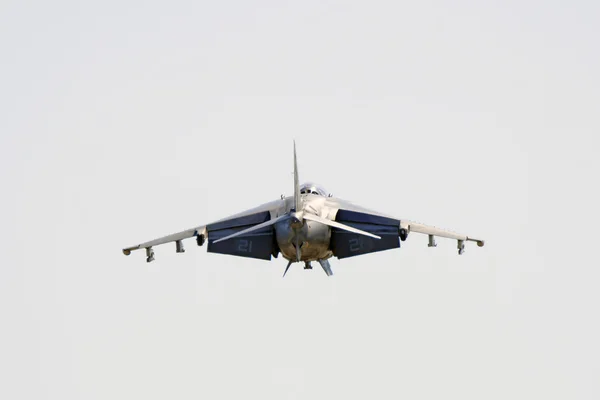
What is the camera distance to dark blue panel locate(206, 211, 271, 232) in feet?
276

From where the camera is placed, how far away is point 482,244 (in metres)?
87.1

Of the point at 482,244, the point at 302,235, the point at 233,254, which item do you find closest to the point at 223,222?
the point at 233,254

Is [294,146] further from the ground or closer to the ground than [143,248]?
further from the ground

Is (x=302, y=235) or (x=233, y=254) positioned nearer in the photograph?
(x=302, y=235)

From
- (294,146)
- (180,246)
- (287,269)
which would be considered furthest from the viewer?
(180,246)

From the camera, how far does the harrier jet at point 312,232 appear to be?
80.2m

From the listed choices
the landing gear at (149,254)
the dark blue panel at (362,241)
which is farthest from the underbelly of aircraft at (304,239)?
the landing gear at (149,254)

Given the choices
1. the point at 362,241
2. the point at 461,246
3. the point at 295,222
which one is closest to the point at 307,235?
the point at 295,222

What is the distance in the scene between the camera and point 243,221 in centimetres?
8481

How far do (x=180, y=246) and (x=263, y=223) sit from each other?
987cm

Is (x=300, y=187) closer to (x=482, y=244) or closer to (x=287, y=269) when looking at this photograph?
(x=287, y=269)

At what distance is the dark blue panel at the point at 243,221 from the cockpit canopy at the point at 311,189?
7.70 feet

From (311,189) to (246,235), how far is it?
4.30m

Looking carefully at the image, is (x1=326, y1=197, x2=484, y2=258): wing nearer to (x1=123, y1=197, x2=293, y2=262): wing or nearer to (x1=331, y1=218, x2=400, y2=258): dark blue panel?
(x1=331, y1=218, x2=400, y2=258): dark blue panel
